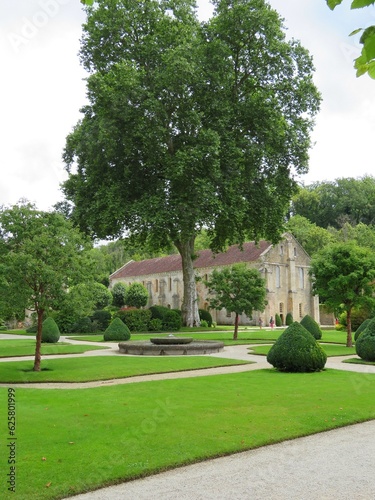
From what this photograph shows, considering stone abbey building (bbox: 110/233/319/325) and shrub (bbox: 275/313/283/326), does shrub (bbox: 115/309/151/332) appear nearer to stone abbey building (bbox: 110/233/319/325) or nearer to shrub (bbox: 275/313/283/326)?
stone abbey building (bbox: 110/233/319/325)

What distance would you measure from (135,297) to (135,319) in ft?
48.8

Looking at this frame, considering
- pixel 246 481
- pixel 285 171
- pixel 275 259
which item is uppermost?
pixel 285 171

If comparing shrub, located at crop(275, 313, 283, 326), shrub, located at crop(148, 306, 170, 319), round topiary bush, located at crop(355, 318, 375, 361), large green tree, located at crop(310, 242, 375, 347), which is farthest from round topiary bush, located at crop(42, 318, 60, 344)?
shrub, located at crop(275, 313, 283, 326)

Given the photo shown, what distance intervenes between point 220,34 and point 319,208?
55694 mm

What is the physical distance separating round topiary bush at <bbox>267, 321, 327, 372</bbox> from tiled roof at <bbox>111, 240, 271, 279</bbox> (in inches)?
1221

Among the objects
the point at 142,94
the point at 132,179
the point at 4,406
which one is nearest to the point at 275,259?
the point at 132,179

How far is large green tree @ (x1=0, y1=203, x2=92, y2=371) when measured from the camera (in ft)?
50.2

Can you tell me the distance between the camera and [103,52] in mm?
34344

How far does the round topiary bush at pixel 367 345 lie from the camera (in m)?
19.6

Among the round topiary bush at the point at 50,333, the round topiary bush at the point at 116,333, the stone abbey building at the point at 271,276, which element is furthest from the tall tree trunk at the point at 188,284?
the round topiary bush at the point at 50,333

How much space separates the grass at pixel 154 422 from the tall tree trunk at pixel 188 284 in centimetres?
2403

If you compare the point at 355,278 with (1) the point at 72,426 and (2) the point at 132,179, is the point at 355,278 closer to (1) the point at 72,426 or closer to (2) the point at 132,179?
(2) the point at 132,179

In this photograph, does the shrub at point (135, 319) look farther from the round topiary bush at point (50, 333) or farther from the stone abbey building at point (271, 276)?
the stone abbey building at point (271, 276)

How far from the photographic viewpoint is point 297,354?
636 inches
